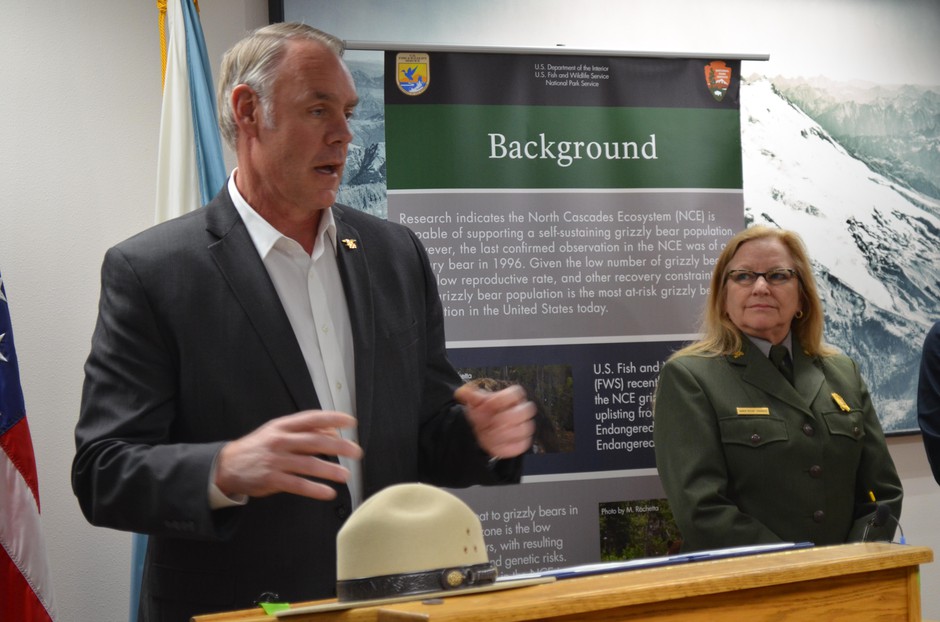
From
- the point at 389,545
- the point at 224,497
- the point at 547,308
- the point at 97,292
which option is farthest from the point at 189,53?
the point at 389,545

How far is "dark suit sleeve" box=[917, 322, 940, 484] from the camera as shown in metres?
4.27

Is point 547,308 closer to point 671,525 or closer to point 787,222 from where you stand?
point 671,525

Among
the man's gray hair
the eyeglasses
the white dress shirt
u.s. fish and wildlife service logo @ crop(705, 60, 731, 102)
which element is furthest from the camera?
u.s. fish and wildlife service logo @ crop(705, 60, 731, 102)

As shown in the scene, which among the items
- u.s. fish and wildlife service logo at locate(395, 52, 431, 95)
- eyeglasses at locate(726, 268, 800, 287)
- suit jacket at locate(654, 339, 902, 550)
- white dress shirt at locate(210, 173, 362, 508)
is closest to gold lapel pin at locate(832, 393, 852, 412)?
suit jacket at locate(654, 339, 902, 550)

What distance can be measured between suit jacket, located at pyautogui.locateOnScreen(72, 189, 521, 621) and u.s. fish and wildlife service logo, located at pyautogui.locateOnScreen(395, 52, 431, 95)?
6.44 feet

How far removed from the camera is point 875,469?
3461 mm

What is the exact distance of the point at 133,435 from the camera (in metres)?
1.85

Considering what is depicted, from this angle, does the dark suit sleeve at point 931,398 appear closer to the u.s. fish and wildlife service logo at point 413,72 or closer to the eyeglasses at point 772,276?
the eyeglasses at point 772,276

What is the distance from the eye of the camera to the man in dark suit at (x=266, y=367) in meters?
1.81

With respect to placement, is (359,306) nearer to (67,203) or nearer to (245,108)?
(245,108)

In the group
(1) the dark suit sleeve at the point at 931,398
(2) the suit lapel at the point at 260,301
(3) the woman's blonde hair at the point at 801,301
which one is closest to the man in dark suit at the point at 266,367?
(2) the suit lapel at the point at 260,301

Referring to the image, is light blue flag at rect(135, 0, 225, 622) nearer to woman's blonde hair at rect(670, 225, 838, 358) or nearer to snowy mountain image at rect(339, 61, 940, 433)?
woman's blonde hair at rect(670, 225, 838, 358)

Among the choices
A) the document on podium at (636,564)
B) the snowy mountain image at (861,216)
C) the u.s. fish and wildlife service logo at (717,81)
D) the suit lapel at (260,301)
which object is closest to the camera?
the document on podium at (636,564)

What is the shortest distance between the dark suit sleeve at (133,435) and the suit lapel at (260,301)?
6.6 inches
